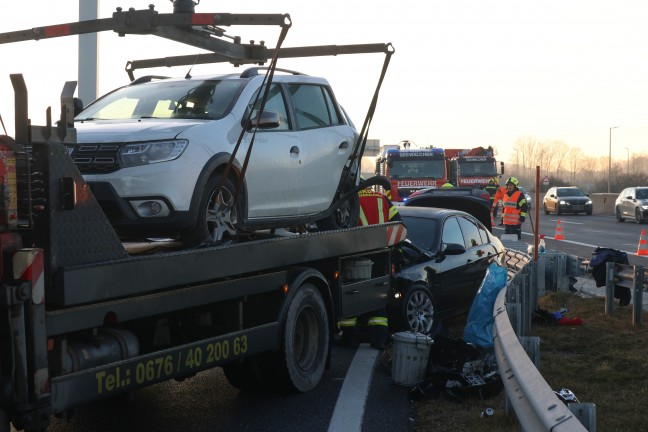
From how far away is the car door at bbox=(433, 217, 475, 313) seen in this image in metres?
10.7

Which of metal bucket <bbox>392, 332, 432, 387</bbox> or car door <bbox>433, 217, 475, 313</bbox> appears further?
car door <bbox>433, 217, 475, 313</bbox>

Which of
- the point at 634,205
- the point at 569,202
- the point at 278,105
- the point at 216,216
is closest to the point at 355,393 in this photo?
the point at 216,216

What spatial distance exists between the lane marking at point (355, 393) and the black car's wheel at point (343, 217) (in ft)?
4.24

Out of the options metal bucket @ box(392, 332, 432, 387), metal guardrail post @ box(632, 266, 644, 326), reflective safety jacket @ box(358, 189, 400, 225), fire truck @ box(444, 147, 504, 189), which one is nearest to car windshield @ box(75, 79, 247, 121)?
metal bucket @ box(392, 332, 432, 387)

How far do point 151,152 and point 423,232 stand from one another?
5.50 m

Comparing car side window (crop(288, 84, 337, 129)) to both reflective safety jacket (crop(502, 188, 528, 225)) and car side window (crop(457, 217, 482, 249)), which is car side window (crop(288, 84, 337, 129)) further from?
reflective safety jacket (crop(502, 188, 528, 225))

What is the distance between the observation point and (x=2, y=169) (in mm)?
4660

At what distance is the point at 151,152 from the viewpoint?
6426 millimetres

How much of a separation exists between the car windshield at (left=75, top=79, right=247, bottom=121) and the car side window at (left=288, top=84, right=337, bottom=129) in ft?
2.37

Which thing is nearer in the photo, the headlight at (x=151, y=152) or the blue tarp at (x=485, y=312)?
the headlight at (x=151, y=152)

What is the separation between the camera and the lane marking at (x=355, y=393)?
21.3 ft

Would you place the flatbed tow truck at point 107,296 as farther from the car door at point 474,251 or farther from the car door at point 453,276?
the car door at point 474,251

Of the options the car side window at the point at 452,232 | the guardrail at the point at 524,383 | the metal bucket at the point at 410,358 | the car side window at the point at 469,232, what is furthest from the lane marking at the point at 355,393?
the car side window at the point at 469,232

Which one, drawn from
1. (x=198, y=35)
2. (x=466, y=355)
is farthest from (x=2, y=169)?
(x=466, y=355)
